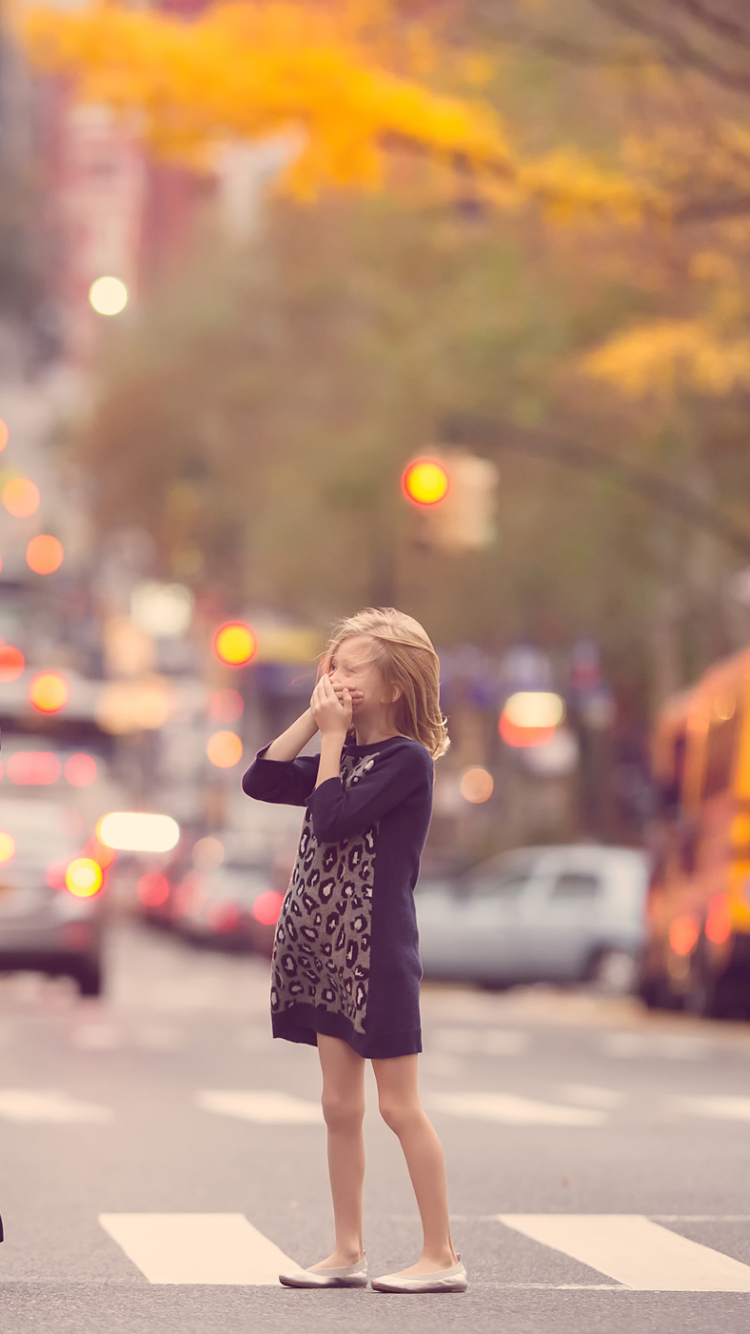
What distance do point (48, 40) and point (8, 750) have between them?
1165cm

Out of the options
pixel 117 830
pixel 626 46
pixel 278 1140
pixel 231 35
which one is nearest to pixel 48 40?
pixel 231 35

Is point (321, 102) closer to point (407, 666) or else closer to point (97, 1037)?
point (97, 1037)

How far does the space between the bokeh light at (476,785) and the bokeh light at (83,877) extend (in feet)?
121

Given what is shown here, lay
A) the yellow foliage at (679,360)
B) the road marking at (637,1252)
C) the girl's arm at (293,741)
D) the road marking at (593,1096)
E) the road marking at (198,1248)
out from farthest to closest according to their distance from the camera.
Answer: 1. the yellow foliage at (679,360)
2. the road marking at (593,1096)
3. the road marking at (198,1248)
4. the road marking at (637,1252)
5. the girl's arm at (293,741)

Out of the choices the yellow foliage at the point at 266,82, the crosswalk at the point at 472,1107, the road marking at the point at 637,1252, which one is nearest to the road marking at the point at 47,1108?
the crosswalk at the point at 472,1107

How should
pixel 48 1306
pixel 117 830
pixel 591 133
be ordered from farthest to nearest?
pixel 117 830 → pixel 591 133 → pixel 48 1306

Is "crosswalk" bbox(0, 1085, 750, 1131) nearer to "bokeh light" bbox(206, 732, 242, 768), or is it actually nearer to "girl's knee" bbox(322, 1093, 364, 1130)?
"girl's knee" bbox(322, 1093, 364, 1130)

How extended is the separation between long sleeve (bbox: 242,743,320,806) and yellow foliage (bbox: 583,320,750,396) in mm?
17507

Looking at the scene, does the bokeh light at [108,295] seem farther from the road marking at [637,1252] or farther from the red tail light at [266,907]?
the road marking at [637,1252]

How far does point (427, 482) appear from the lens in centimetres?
2311

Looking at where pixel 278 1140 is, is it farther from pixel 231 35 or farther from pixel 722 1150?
pixel 231 35

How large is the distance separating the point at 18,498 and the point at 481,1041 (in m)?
48.6

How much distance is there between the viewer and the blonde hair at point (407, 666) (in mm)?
7516

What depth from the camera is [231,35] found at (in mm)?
19812
